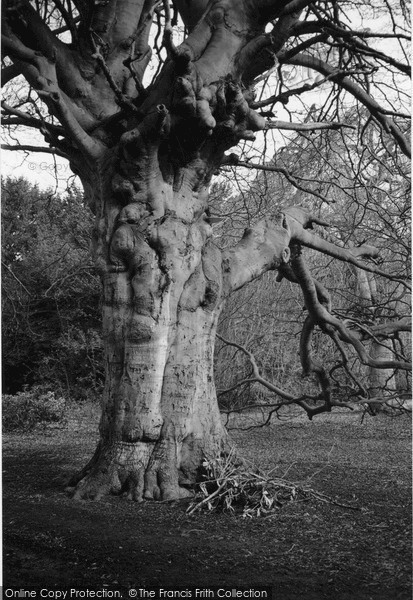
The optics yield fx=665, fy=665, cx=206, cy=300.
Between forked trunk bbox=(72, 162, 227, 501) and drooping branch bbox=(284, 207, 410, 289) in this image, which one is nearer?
forked trunk bbox=(72, 162, 227, 501)

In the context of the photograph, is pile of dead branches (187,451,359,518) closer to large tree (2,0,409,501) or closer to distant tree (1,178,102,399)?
large tree (2,0,409,501)

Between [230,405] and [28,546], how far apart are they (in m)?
9.11

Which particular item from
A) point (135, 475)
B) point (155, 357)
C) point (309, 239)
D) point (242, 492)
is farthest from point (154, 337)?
point (309, 239)

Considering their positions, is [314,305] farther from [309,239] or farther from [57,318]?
[57,318]

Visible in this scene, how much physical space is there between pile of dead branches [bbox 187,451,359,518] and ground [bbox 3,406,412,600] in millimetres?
101

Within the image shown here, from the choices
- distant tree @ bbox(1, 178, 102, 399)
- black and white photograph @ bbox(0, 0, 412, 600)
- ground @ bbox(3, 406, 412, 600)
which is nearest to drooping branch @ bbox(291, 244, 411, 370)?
black and white photograph @ bbox(0, 0, 412, 600)

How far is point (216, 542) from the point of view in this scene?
11.7 feet

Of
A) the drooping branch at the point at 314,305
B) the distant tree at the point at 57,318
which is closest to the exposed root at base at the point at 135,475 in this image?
the drooping branch at the point at 314,305

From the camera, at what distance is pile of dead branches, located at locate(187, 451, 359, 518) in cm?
423

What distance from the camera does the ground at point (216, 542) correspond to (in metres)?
3.05

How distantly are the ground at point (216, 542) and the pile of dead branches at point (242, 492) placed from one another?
0.33ft

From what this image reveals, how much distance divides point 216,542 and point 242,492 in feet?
2.54

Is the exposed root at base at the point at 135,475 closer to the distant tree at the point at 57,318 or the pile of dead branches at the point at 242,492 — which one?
the pile of dead branches at the point at 242,492

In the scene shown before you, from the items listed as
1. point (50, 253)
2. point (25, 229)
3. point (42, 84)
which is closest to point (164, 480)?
point (42, 84)
